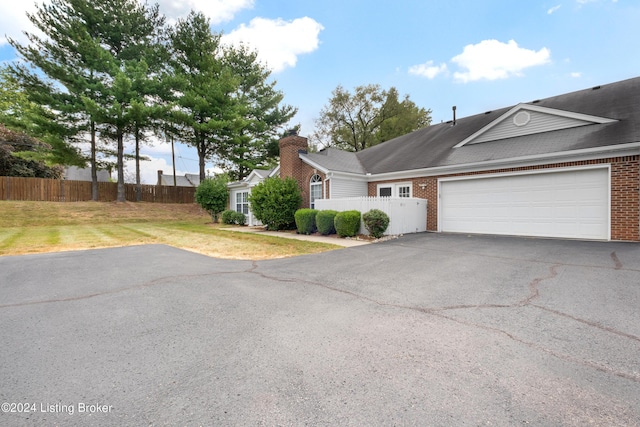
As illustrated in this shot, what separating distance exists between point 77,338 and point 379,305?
3.39 metres

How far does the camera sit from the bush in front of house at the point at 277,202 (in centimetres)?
1333

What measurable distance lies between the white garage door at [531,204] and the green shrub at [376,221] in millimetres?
3243

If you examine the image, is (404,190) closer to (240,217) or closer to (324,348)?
(240,217)

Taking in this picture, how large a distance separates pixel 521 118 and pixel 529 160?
2819 millimetres

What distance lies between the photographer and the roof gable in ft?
33.4

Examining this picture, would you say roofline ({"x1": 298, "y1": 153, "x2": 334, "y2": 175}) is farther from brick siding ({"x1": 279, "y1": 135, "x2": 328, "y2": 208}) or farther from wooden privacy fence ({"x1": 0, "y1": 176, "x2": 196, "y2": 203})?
wooden privacy fence ({"x1": 0, "y1": 176, "x2": 196, "y2": 203})

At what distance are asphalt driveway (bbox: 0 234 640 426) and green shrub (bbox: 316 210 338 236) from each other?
6.28 metres

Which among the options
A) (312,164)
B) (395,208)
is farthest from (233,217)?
(395,208)

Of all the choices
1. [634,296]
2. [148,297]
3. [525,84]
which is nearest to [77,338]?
[148,297]

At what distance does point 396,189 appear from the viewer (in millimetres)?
13781

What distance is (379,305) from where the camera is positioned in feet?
12.4

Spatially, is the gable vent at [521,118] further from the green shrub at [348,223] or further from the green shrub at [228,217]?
the green shrub at [228,217]

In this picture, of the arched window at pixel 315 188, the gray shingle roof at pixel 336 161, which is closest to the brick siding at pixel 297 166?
the arched window at pixel 315 188

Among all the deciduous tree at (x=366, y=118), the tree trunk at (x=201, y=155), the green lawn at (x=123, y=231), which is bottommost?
the green lawn at (x=123, y=231)
